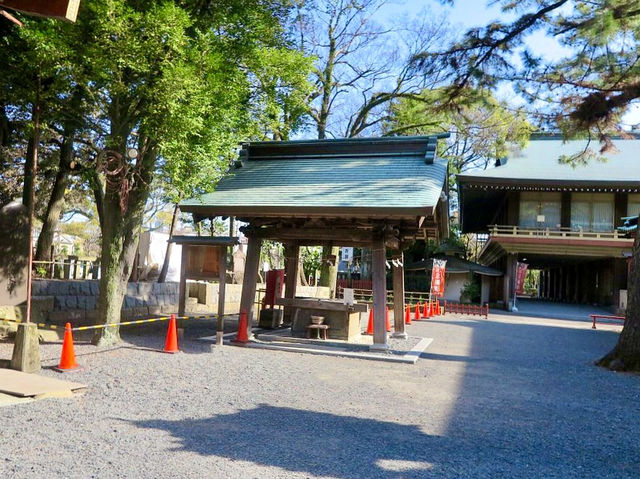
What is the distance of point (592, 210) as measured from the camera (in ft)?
96.4

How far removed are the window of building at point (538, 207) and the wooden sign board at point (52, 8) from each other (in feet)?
92.8

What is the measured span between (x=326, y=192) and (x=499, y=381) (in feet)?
15.0

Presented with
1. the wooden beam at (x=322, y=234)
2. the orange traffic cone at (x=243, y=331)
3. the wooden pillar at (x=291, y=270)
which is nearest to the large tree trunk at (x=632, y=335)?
the wooden beam at (x=322, y=234)

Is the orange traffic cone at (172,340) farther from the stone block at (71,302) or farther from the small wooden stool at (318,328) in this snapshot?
the stone block at (71,302)

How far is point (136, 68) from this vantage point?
26.5ft

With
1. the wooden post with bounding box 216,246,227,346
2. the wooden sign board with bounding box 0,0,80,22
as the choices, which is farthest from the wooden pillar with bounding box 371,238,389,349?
the wooden sign board with bounding box 0,0,80,22

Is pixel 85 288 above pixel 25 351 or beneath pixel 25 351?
above

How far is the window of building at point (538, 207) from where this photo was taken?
2962 cm

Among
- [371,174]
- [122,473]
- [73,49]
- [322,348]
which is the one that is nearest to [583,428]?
[122,473]

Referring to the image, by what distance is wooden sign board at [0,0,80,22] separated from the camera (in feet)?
15.9

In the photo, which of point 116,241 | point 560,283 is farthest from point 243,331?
point 560,283

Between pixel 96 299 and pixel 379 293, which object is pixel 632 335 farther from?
pixel 96 299

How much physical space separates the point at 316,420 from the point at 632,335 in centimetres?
716

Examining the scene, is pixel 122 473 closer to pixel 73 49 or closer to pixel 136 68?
pixel 136 68
